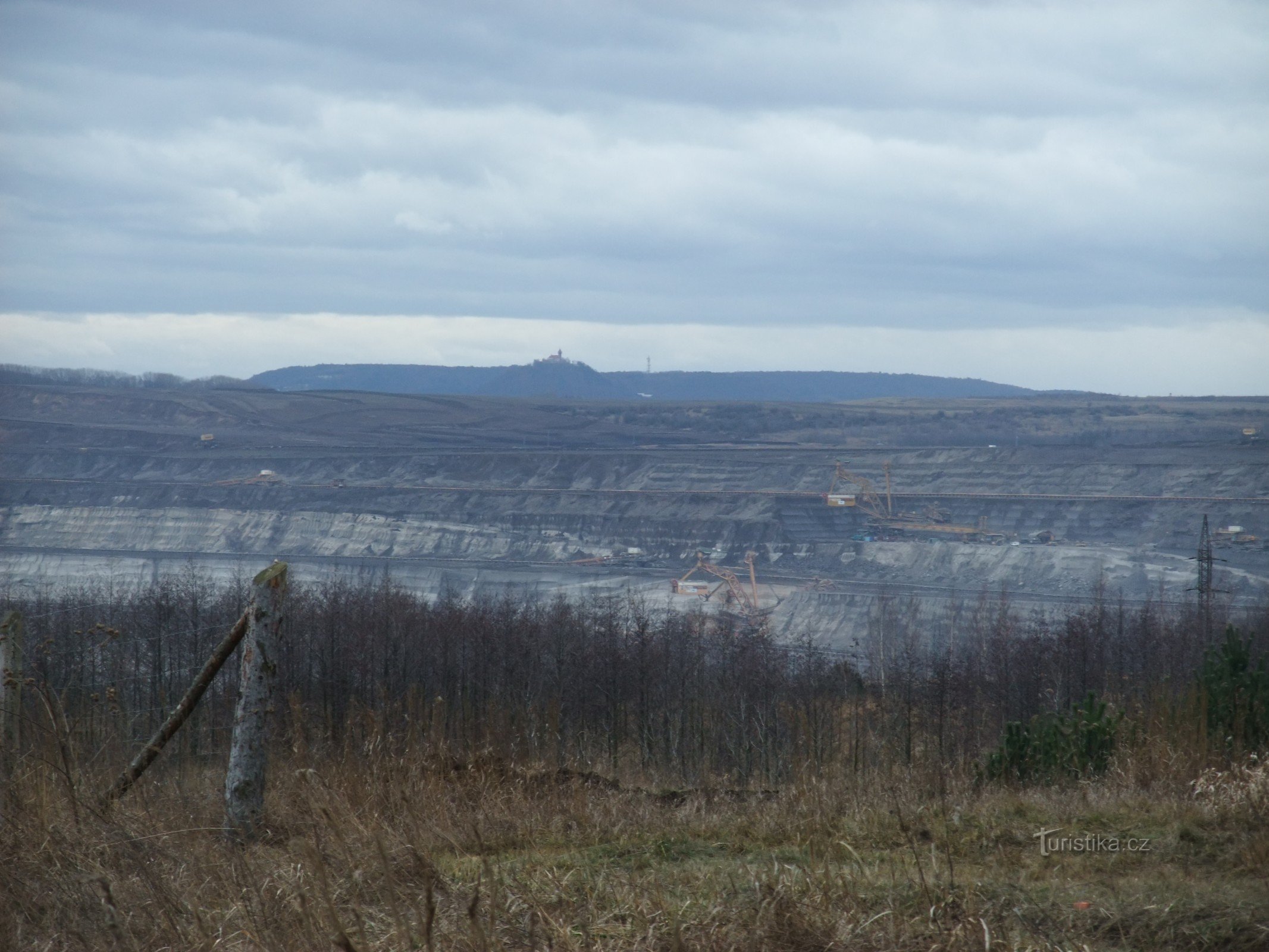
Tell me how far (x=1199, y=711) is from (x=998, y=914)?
5441 millimetres

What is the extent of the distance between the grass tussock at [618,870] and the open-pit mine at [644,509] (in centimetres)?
3812

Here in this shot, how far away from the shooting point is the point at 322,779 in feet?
19.4

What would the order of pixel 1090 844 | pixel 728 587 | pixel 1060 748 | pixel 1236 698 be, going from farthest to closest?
pixel 728 587 → pixel 1060 748 → pixel 1236 698 → pixel 1090 844

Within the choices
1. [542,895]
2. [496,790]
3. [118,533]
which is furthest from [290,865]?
[118,533]

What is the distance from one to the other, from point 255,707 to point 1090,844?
430 centimetres

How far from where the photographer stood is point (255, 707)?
567cm

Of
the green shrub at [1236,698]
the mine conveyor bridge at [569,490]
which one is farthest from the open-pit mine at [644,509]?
the green shrub at [1236,698]

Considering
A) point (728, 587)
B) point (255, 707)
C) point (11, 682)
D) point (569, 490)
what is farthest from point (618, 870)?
point (569, 490)

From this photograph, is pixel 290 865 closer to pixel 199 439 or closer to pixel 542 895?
pixel 542 895

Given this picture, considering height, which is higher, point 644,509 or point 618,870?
point 618,870

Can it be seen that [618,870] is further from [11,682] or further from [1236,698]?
[1236,698]

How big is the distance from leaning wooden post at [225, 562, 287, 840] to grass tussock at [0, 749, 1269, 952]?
0.53ft

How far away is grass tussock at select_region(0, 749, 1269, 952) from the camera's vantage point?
13.5 feet

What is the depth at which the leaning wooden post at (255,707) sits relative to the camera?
562cm
